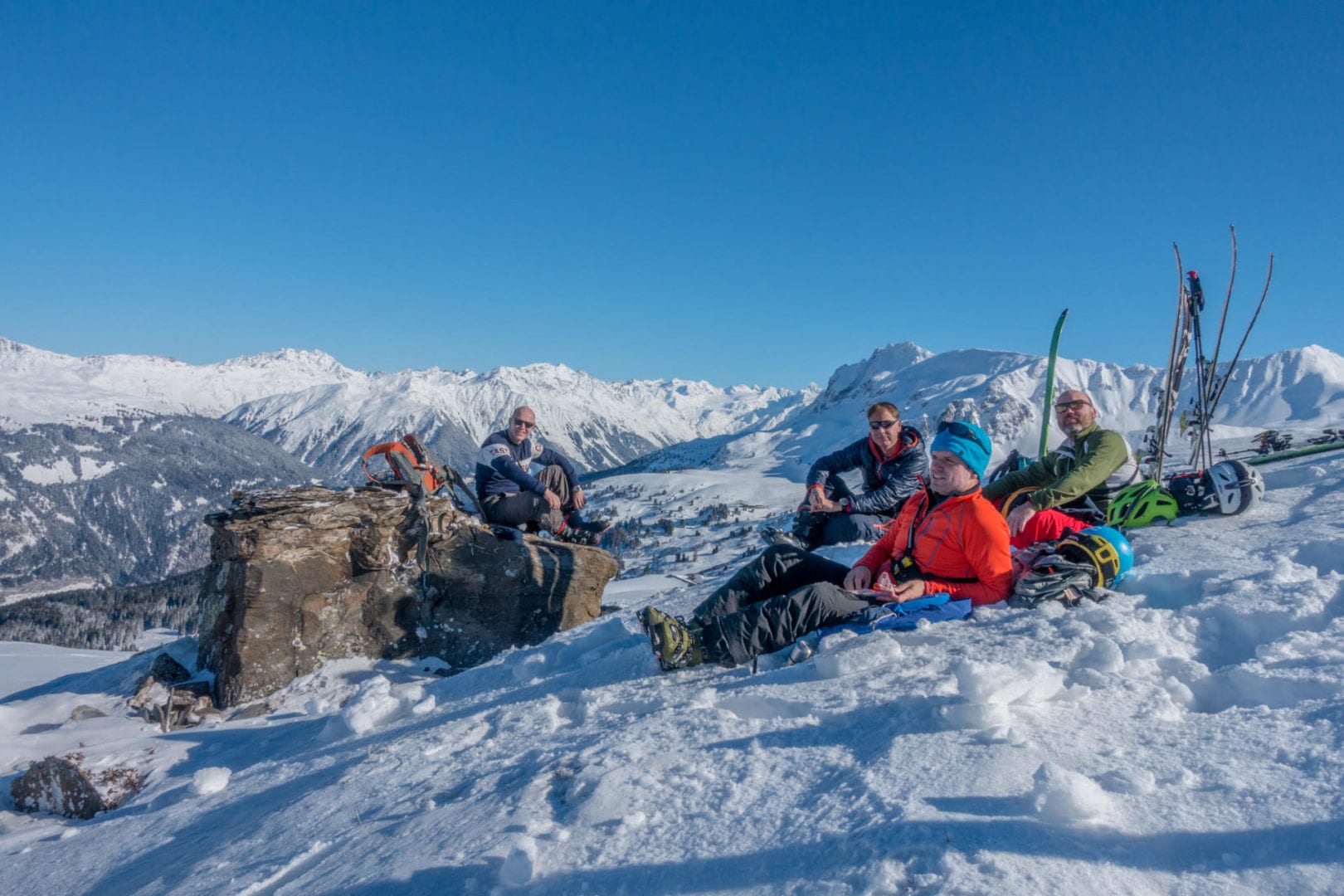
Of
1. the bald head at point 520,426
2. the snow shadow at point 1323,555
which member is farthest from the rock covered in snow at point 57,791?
the snow shadow at point 1323,555

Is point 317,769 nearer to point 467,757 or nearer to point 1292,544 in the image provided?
point 467,757

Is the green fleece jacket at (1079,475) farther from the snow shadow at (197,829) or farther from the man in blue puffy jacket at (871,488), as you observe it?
the snow shadow at (197,829)

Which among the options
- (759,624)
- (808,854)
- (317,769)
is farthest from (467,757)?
(808,854)

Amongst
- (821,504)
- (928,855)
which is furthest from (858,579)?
(821,504)

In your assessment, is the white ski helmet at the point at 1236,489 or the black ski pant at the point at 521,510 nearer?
the white ski helmet at the point at 1236,489

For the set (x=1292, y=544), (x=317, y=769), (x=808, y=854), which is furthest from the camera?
(x=1292, y=544)

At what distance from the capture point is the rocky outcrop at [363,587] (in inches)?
315

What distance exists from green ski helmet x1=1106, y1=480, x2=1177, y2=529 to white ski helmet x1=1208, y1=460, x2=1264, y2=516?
0.44 meters

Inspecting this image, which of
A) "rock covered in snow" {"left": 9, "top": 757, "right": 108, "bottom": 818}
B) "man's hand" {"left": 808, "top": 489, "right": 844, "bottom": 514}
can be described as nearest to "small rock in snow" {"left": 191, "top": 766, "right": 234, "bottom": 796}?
"rock covered in snow" {"left": 9, "top": 757, "right": 108, "bottom": 818}

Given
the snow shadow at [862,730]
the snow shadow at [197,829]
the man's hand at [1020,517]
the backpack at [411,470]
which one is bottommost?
the snow shadow at [197,829]

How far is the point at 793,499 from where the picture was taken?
144m

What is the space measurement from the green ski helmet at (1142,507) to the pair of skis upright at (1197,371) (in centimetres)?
449

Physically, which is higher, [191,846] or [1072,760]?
[1072,760]

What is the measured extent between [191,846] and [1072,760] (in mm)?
5003
